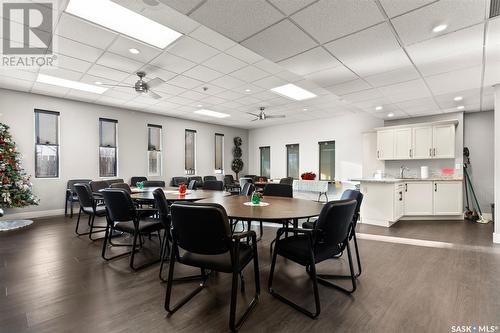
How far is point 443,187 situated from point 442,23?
4587mm

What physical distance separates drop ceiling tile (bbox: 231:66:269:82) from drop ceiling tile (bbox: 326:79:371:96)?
125 centimetres

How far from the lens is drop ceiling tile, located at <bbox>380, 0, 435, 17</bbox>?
2.07 m

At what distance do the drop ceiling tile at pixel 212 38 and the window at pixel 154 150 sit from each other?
495 centimetres

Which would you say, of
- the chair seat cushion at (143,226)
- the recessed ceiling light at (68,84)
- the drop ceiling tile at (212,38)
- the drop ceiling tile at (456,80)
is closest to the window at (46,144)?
the recessed ceiling light at (68,84)

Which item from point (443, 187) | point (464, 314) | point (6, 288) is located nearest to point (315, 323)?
point (464, 314)

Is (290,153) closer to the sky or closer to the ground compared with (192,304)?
closer to the sky

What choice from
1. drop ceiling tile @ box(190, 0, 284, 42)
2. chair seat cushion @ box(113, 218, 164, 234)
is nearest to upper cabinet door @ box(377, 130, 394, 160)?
drop ceiling tile @ box(190, 0, 284, 42)

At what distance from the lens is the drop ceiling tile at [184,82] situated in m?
4.51

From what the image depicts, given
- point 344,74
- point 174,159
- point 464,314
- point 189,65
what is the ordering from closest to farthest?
point 464,314
point 344,74
point 189,65
point 174,159

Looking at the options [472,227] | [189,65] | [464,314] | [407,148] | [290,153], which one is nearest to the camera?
[464,314]

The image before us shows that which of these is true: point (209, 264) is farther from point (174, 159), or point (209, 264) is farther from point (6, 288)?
point (174, 159)

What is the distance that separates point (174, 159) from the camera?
26.4 ft

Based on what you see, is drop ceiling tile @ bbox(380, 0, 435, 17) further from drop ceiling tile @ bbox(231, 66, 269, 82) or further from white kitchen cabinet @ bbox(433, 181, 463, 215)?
white kitchen cabinet @ bbox(433, 181, 463, 215)

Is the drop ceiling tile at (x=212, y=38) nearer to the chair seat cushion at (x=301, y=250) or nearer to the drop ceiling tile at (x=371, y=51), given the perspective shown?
the drop ceiling tile at (x=371, y=51)
